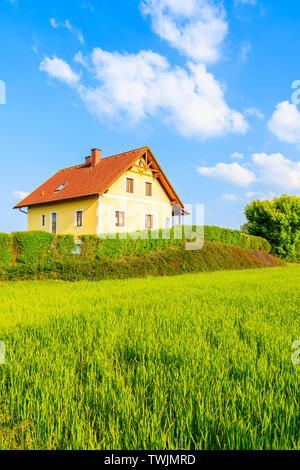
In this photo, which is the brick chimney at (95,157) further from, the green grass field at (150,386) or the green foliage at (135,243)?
the green grass field at (150,386)

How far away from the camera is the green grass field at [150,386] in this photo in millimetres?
1524

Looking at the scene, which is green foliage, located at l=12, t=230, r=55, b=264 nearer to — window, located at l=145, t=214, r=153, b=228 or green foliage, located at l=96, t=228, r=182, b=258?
green foliage, located at l=96, t=228, r=182, b=258

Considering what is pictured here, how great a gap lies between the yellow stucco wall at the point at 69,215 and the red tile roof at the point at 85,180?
73cm

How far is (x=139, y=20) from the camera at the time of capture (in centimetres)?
993

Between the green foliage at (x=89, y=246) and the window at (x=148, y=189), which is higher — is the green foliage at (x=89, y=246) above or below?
below

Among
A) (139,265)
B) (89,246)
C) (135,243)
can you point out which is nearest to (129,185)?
(135,243)

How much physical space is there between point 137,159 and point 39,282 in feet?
51.5

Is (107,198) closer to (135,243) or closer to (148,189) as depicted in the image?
(148,189)

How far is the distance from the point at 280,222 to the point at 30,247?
81.8 feet

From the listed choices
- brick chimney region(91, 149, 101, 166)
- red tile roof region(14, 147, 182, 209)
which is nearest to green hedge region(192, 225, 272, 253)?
red tile roof region(14, 147, 182, 209)

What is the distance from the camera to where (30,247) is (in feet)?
41.7

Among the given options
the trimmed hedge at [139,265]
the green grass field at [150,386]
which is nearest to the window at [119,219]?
the trimmed hedge at [139,265]

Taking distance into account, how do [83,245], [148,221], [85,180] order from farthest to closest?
[148,221], [85,180], [83,245]
